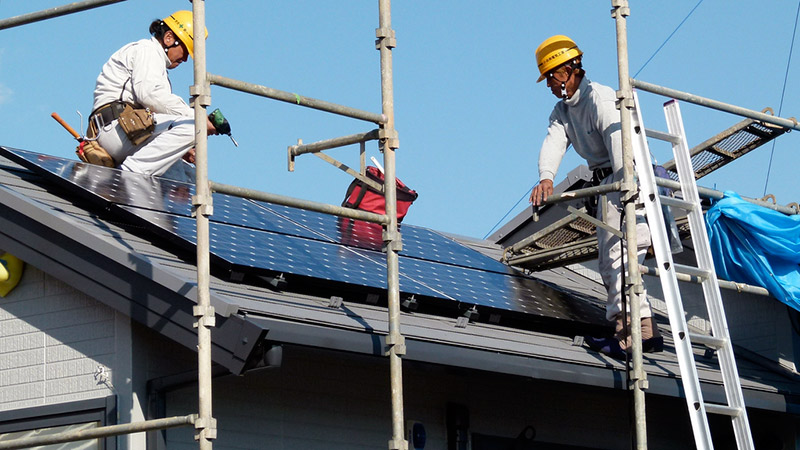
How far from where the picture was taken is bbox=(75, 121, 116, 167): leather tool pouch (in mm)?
10117

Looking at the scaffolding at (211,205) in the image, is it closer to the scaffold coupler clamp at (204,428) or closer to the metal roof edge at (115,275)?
the scaffold coupler clamp at (204,428)

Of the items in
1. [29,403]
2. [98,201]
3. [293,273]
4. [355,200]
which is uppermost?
[355,200]

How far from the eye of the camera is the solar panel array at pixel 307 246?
8234mm

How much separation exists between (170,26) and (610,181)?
368 centimetres

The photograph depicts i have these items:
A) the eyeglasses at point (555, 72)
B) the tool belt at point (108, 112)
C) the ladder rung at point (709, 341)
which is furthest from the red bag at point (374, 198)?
the ladder rung at point (709, 341)

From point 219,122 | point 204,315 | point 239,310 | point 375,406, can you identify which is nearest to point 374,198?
point 219,122

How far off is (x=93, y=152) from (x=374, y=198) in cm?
234

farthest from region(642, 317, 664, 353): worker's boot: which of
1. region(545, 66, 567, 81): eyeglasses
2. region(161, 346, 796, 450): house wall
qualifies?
region(545, 66, 567, 81): eyeglasses

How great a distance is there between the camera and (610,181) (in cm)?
970

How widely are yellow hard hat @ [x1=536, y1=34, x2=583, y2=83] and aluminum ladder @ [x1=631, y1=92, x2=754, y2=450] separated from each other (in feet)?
3.44

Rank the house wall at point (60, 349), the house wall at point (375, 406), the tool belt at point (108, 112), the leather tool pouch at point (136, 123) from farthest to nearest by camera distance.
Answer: the tool belt at point (108, 112)
the leather tool pouch at point (136, 123)
the house wall at point (375, 406)
the house wall at point (60, 349)

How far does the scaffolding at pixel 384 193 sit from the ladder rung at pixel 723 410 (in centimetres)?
41

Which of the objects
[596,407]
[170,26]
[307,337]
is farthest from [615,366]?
[170,26]

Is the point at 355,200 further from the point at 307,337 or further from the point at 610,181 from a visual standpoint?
the point at 307,337
